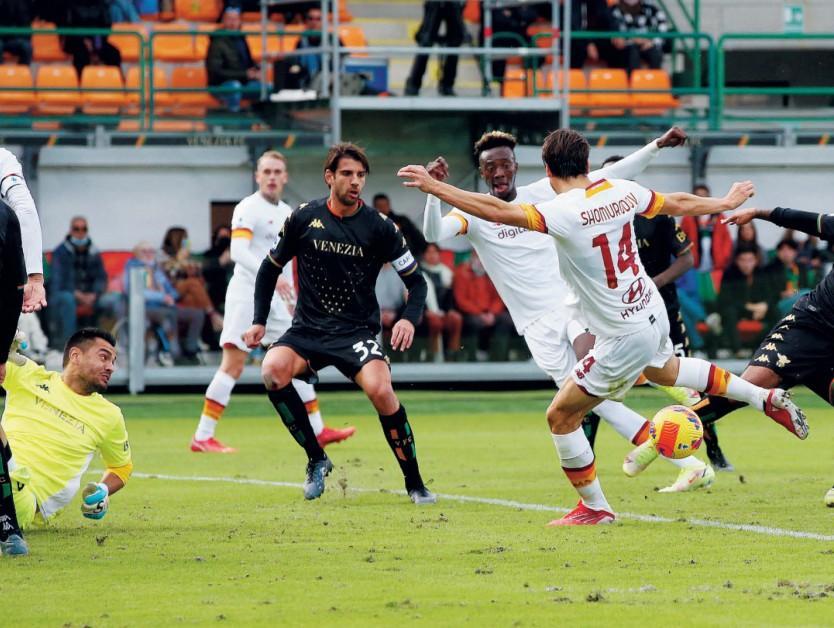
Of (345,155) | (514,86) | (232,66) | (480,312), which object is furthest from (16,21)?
(345,155)

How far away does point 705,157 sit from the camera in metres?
21.6

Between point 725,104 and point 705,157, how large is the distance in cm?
464

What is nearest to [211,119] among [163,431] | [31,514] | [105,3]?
[105,3]

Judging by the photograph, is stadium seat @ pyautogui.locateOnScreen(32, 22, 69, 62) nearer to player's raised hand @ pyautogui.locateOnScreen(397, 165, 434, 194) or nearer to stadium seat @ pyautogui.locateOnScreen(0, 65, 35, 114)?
stadium seat @ pyautogui.locateOnScreen(0, 65, 35, 114)

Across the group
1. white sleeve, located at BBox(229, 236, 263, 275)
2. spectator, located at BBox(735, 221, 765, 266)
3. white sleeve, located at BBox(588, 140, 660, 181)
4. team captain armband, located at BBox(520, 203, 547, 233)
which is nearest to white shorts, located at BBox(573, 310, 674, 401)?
team captain armband, located at BBox(520, 203, 547, 233)

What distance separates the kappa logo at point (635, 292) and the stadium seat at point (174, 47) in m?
15.6

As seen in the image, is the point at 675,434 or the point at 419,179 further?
the point at 675,434

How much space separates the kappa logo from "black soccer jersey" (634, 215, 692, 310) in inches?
115

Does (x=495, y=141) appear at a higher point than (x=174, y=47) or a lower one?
lower

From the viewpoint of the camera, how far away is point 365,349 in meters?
9.63

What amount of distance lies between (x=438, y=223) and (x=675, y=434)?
70.5 inches

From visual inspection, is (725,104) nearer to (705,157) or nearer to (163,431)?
(705,157)

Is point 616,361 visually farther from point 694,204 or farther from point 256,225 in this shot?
point 256,225

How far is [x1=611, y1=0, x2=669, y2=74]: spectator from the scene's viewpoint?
23500 mm
